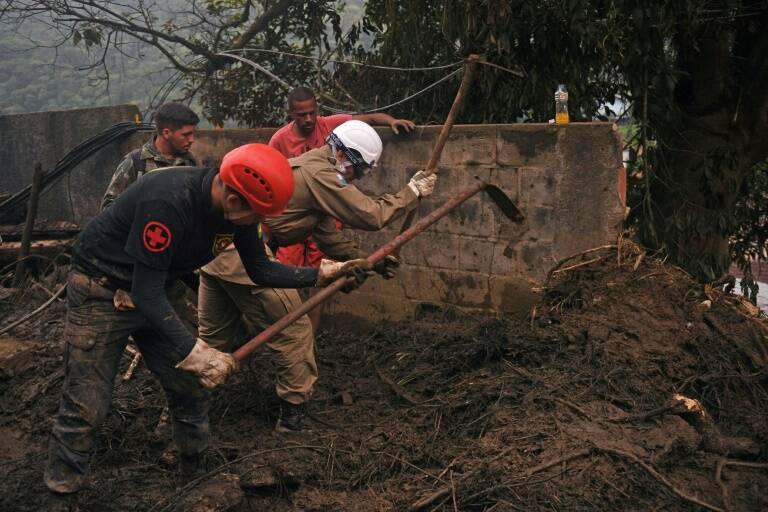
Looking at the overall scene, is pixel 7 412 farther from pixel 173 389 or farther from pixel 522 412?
pixel 522 412

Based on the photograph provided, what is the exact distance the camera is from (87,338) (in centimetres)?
337

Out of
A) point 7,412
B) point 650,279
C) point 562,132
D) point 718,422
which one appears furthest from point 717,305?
point 7,412

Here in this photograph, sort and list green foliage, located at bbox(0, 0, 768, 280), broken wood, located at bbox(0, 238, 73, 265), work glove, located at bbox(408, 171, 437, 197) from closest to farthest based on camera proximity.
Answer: work glove, located at bbox(408, 171, 437, 197) < green foliage, located at bbox(0, 0, 768, 280) < broken wood, located at bbox(0, 238, 73, 265)

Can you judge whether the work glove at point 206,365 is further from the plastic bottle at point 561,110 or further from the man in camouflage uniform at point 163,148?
the plastic bottle at point 561,110

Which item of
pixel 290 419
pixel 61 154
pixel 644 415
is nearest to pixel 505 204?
pixel 644 415

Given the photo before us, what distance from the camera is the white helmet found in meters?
4.31

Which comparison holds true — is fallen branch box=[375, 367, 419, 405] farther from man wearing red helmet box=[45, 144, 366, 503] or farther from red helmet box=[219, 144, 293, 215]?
red helmet box=[219, 144, 293, 215]

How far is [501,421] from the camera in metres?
3.85

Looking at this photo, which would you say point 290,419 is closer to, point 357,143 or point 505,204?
point 357,143

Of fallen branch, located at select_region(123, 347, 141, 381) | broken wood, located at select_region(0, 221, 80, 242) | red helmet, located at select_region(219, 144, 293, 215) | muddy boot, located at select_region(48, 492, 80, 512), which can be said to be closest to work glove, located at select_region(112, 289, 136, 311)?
red helmet, located at select_region(219, 144, 293, 215)

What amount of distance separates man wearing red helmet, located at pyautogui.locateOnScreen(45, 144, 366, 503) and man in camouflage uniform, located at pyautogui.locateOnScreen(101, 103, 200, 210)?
1607 millimetres

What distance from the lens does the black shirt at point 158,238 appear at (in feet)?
9.95

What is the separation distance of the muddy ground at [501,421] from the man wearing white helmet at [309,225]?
43 centimetres

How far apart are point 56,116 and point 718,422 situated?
7569mm
